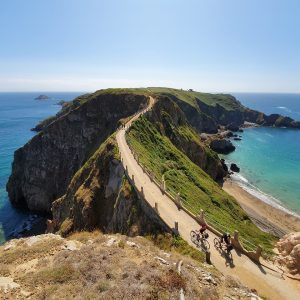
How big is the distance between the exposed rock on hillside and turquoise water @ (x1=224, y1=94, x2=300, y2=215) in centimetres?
6132

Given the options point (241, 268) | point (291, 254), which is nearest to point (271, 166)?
point (291, 254)

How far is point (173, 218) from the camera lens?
106ft

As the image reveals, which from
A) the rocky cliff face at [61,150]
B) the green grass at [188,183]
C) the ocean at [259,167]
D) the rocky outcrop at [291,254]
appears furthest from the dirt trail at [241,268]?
the rocky cliff face at [61,150]

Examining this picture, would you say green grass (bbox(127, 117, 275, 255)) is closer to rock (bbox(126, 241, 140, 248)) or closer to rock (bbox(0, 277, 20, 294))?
rock (bbox(126, 241, 140, 248))

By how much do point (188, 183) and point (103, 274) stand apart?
1362 inches

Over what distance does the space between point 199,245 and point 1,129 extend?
176767 mm

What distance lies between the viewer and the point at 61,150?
288 feet

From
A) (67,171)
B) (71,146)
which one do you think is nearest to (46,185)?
(67,171)

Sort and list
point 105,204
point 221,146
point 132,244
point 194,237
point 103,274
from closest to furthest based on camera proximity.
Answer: point 103,274 → point 132,244 → point 194,237 → point 105,204 → point 221,146

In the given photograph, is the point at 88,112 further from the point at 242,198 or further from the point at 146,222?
the point at 146,222

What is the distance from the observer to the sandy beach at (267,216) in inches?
2549

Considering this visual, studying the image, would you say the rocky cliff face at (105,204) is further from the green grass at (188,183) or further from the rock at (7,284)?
the rock at (7,284)

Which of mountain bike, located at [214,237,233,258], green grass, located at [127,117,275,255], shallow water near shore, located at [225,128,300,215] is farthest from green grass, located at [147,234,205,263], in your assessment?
shallow water near shore, located at [225,128,300,215]

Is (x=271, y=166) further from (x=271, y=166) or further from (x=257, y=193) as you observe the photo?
(x=257, y=193)
